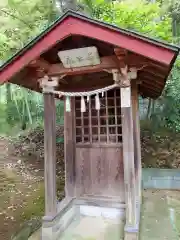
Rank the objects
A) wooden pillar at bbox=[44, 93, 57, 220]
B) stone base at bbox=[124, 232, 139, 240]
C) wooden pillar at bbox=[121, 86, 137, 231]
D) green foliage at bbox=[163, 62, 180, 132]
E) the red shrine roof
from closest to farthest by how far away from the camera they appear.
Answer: the red shrine roof < stone base at bbox=[124, 232, 139, 240] < wooden pillar at bbox=[121, 86, 137, 231] < wooden pillar at bbox=[44, 93, 57, 220] < green foliage at bbox=[163, 62, 180, 132]

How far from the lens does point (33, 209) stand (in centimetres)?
629

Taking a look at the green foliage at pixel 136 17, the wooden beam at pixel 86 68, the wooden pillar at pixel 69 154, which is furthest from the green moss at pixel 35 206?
the green foliage at pixel 136 17

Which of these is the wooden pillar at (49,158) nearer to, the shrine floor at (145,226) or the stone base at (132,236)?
the shrine floor at (145,226)

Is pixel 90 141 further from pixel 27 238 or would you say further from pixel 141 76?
pixel 27 238

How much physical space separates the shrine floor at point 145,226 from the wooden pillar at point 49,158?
23.7 inches

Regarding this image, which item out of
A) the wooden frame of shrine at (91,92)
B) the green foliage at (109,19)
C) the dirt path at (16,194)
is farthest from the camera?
the green foliage at (109,19)

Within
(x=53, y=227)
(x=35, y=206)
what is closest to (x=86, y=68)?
(x=53, y=227)

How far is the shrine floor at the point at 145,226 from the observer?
4344mm

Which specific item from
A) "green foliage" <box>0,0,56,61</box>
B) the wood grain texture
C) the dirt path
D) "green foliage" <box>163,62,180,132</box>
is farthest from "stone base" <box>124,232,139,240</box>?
"green foliage" <box>0,0,56,61</box>

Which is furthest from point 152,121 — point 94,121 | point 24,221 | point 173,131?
point 24,221

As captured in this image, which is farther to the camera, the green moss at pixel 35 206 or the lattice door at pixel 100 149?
the green moss at pixel 35 206

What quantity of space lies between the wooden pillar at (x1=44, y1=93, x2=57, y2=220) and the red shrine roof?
2.07 feet

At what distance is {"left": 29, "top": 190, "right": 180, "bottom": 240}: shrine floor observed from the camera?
4344 millimetres

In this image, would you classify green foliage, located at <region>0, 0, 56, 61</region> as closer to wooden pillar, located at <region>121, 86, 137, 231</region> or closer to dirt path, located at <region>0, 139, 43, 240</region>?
dirt path, located at <region>0, 139, 43, 240</region>
